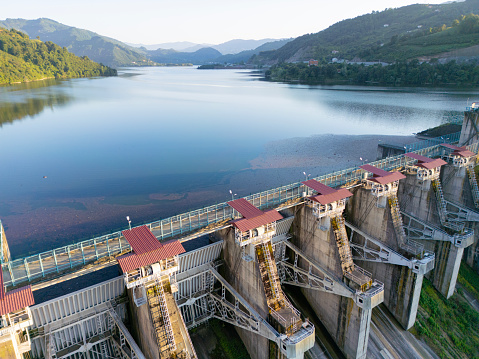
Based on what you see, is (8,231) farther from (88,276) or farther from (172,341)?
(172,341)

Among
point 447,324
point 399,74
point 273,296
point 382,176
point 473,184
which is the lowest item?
point 447,324

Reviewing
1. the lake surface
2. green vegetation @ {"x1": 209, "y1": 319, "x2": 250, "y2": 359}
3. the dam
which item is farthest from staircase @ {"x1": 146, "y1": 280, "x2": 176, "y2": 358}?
the lake surface

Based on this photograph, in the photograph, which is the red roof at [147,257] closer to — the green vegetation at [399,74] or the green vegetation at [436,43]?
the green vegetation at [399,74]

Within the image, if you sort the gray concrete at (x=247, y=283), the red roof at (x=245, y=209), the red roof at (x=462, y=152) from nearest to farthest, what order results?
the red roof at (x=245, y=209), the gray concrete at (x=247, y=283), the red roof at (x=462, y=152)

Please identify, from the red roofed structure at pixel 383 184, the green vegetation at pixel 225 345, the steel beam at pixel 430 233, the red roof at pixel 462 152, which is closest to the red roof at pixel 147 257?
the green vegetation at pixel 225 345

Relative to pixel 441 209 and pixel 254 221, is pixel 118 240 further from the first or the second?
pixel 441 209

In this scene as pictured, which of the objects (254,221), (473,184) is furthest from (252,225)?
(473,184)
